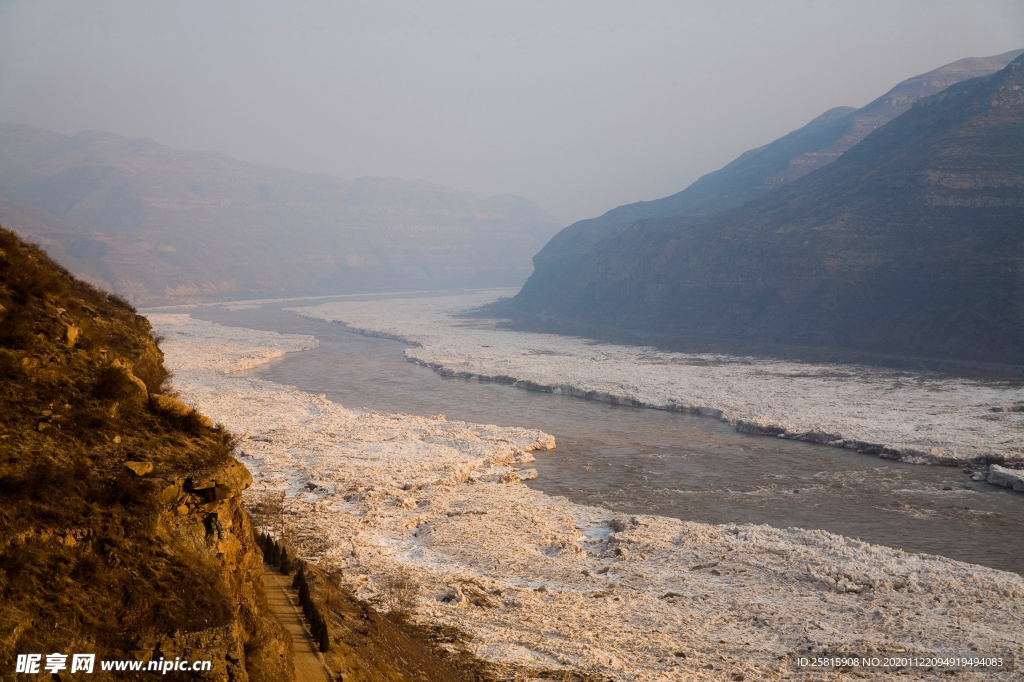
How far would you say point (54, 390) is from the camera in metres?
8.16

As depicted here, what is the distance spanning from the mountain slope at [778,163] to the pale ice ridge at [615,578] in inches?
3780

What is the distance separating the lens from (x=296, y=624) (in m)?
10.1

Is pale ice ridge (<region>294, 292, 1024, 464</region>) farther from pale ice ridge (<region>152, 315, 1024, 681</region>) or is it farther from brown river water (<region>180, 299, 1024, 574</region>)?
pale ice ridge (<region>152, 315, 1024, 681</region>)

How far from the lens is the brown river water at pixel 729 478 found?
19812 millimetres

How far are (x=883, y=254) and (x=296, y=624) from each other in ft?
216

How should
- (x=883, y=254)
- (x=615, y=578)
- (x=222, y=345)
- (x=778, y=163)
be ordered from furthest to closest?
1. (x=778, y=163)
2. (x=883, y=254)
3. (x=222, y=345)
4. (x=615, y=578)

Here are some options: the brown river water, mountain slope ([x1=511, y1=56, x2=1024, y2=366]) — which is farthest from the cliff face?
mountain slope ([x1=511, y1=56, x2=1024, y2=366])

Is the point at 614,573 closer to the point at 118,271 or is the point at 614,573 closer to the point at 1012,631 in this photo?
the point at 1012,631

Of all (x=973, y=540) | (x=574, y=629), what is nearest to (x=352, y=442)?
(x=574, y=629)

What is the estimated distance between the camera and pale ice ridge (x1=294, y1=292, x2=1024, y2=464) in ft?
95.9

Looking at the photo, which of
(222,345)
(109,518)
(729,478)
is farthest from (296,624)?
(222,345)

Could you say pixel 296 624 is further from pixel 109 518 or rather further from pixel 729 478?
pixel 729 478

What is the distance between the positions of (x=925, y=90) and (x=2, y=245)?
137 metres

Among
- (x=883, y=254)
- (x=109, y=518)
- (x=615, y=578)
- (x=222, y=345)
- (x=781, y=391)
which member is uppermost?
(x=883, y=254)
